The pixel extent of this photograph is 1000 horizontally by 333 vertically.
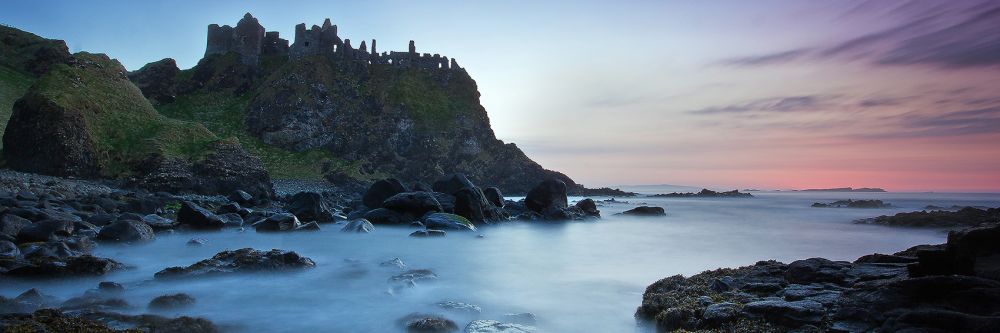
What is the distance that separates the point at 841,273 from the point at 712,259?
32.8ft

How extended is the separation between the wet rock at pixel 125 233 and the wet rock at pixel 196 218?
3.07 meters

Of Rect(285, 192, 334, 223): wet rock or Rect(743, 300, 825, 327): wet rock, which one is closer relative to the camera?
Rect(743, 300, 825, 327): wet rock

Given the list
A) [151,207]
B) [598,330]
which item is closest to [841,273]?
[598,330]

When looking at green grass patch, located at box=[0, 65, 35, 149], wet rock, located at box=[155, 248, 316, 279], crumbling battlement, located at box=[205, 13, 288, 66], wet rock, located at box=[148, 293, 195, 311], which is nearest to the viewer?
wet rock, located at box=[148, 293, 195, 311]

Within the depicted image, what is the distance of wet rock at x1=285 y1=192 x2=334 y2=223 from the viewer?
78.6 ft

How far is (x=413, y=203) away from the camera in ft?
86.5

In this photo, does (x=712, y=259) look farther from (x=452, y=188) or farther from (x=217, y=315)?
(x=452, y=188)

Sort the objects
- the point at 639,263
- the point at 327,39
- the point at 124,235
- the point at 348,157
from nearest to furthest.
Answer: the point at 124,235
the point at 639,263
the point at 348,157
the point at 327,39

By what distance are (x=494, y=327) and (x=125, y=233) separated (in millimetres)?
13279

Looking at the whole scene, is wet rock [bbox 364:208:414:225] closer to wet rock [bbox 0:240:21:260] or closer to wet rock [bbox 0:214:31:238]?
wet rock [bbox 0:214:31:238]

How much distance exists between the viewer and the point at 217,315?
7.87m

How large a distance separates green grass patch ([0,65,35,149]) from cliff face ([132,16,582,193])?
17.5 meters

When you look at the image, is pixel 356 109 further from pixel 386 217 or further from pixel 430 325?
pixel 430 325

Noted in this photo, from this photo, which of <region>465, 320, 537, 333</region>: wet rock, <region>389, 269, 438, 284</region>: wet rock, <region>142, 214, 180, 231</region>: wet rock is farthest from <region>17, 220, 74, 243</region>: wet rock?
<region>465, 320, 537, 333</region>: wet rock
